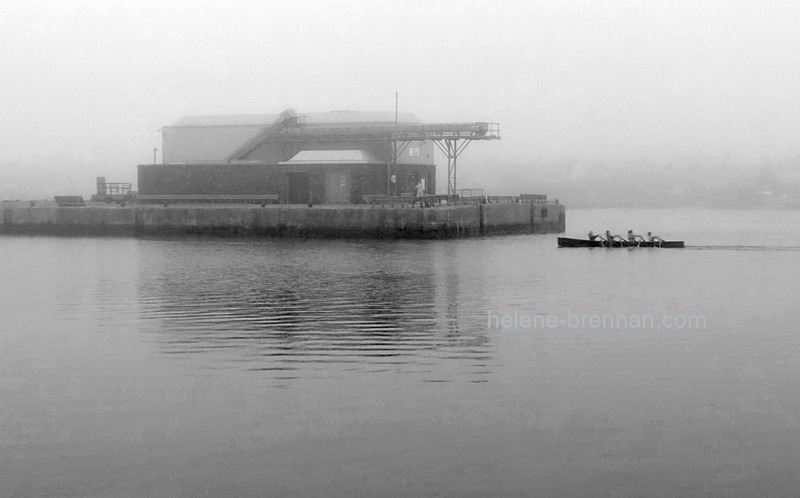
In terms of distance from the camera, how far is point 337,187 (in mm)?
67625

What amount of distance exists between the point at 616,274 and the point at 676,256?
12.8 m

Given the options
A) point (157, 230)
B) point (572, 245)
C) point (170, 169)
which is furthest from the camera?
point (170, 169)

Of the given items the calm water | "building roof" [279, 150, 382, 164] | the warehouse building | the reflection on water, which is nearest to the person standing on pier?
the warehouse building

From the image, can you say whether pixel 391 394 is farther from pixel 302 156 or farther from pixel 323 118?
pixel 323 118

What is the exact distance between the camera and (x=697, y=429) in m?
14.0

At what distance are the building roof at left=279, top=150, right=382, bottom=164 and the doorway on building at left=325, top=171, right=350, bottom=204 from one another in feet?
3.27

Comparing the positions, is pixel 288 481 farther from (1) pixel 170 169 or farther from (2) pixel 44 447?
(1) pixel 170 169

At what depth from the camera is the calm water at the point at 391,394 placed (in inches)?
477

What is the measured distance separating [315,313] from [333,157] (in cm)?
4280

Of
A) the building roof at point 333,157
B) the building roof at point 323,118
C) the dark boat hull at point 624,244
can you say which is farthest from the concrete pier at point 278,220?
the building roof at point 323,118

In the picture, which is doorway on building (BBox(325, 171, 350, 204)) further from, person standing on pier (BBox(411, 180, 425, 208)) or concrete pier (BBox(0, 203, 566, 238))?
concrete pier (BBox(0, 203, 566, 238))

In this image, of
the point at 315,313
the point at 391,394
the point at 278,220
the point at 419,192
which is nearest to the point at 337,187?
the point at 419,192

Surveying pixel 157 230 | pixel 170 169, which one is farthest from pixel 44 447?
pixel 170 169

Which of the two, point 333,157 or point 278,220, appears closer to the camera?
point 278,220
